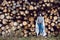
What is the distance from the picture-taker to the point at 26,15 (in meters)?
3.74

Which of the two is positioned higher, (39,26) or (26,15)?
(26,15)

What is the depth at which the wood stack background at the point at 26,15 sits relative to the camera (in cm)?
371

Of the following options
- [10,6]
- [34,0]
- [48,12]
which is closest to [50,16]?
[48,12]

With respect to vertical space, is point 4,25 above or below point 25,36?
above

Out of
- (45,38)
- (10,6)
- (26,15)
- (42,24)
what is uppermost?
(10,6)

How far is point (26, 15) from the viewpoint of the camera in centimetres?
374

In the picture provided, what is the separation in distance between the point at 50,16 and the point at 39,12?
269mm

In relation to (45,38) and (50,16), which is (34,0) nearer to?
(50,16)

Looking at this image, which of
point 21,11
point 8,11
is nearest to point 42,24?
point 21,11

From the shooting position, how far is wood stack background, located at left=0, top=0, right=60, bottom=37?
3713 mm

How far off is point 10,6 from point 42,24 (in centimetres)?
85

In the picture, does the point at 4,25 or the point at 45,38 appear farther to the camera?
the point at 4,25

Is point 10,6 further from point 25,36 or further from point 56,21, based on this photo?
point 56,21

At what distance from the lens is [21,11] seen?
3729 millimetres
